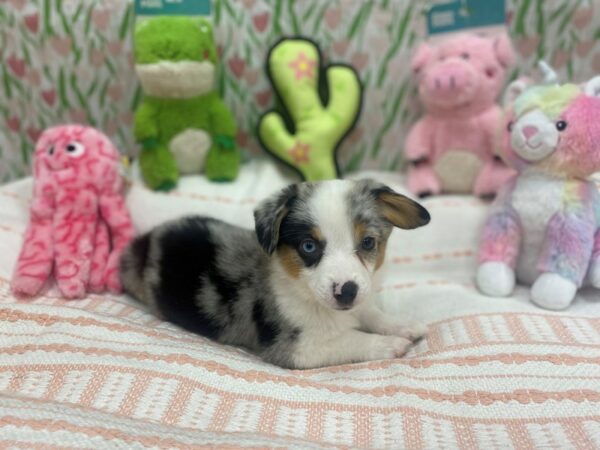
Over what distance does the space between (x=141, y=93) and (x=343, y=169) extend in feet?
3.63

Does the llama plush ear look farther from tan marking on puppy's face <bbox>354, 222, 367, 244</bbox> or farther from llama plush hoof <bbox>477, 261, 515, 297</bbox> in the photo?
tan marking on puppy's face <bbox>354, 222, 367, 244</bbox>

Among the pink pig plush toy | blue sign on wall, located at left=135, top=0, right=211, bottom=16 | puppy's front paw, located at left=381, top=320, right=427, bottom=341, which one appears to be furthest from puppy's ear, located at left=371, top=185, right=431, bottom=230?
blue sign on wall, located at left=135, top=0, right=211, bottom=16

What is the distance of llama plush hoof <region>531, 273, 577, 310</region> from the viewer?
189 cm

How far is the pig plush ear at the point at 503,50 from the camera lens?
2406 millimetres

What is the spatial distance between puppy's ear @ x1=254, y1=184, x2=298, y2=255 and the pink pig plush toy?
1085 millimetres

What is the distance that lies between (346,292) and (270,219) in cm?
32

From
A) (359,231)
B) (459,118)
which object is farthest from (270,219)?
(459,118)

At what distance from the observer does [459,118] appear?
8.20 ft

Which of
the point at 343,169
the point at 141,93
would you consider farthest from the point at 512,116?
the point at 141,93

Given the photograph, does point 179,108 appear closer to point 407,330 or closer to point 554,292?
point 407,330

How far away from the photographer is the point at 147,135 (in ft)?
8.11

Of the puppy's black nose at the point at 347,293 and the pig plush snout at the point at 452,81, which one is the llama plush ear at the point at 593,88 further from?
the puppy's black nose at the point at 347,293

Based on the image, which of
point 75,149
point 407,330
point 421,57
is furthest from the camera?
point 421,57

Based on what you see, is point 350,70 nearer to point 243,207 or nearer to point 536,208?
point 243,207
